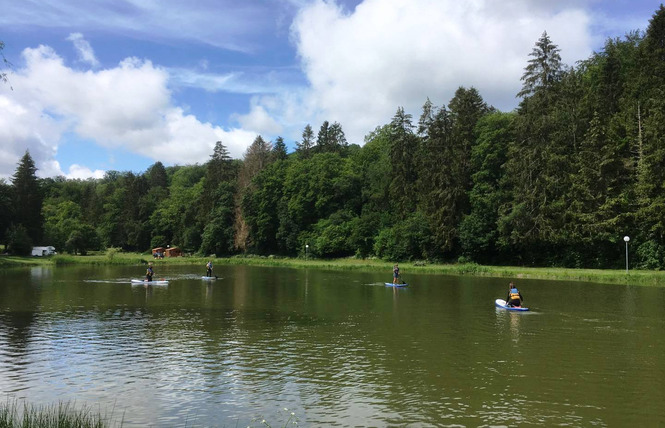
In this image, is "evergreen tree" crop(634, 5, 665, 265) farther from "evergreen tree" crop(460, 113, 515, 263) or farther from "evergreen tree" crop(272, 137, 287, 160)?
"evergreen tree" crop(272, 137, 287, 160)

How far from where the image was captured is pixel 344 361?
16.4m

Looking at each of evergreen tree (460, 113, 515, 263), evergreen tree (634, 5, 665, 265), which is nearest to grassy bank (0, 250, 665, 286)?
evergreen tree (460, 113, 515, 263)

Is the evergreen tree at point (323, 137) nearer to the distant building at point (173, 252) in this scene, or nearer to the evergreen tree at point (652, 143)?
the distant building at point (173, 252)

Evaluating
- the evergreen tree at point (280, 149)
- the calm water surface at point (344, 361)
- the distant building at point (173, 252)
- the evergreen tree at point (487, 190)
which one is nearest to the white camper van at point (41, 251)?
the distant building at point (173, 252)

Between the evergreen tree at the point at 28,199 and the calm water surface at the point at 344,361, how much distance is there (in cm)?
6912

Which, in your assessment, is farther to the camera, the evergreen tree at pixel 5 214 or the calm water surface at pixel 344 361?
the evergreen tree at pixel 5 214

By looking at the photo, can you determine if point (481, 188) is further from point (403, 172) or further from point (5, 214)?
point (5, 214)

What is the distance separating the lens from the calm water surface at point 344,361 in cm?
1177

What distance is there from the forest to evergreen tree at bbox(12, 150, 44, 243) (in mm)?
240

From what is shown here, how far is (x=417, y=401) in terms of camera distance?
1241cm

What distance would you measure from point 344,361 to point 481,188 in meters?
53.5

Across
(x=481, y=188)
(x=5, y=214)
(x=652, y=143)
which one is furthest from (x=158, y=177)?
(x=652, y=143)

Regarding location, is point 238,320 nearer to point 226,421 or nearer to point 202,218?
point 226,421

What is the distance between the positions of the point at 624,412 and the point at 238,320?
17402 mm
